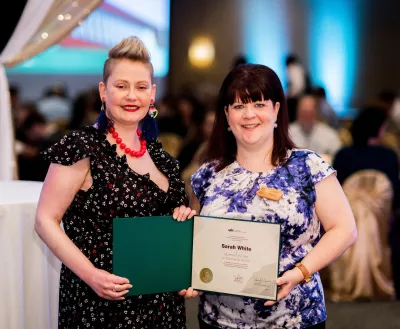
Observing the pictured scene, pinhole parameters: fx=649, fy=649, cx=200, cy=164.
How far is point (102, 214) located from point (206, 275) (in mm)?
397

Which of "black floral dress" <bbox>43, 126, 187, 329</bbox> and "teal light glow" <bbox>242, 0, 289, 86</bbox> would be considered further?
"teal light glow" <bbox>242, 0, 289, 86</bbox>

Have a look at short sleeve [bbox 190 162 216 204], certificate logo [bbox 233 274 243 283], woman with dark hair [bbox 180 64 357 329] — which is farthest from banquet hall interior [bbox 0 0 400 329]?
certificate logo [bbox 233 274 243 283]

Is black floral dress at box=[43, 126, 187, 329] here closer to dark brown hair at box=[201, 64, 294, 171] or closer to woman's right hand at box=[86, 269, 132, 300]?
woman's right hand at box=[86, 269, 132, 300]

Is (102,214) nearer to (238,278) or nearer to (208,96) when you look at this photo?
(238,278)

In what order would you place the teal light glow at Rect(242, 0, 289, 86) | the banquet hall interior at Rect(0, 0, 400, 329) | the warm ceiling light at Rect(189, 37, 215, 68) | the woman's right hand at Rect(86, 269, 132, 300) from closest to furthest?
the woman's right hand at Rect(86, 269, 132, 300) → the banquet hall interior at Rect(0, 0, 400, 329) → the teal light glow at Rect(242, 0, 289, 86) → the warm ceiling light at Rect(189, 37, 215, 68)

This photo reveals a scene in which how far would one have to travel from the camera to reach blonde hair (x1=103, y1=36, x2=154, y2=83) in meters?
2.14

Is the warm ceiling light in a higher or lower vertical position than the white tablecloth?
higher

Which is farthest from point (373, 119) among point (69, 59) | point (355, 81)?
point (355, 81)

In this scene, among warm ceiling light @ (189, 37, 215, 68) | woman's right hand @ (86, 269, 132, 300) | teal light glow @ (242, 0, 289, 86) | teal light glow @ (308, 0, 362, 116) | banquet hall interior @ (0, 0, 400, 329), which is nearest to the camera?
woman's right hand @ (86, 269, 132, 300)

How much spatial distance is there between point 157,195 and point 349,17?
Answer: 12.2 meters

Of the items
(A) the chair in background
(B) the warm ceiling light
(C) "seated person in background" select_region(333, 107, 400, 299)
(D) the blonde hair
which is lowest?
(A) the chair in background

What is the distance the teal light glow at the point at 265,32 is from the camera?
13.8 m

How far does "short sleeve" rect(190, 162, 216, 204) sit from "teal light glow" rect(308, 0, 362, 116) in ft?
37.9

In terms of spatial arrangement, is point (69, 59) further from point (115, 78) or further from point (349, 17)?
point (115, 78)
